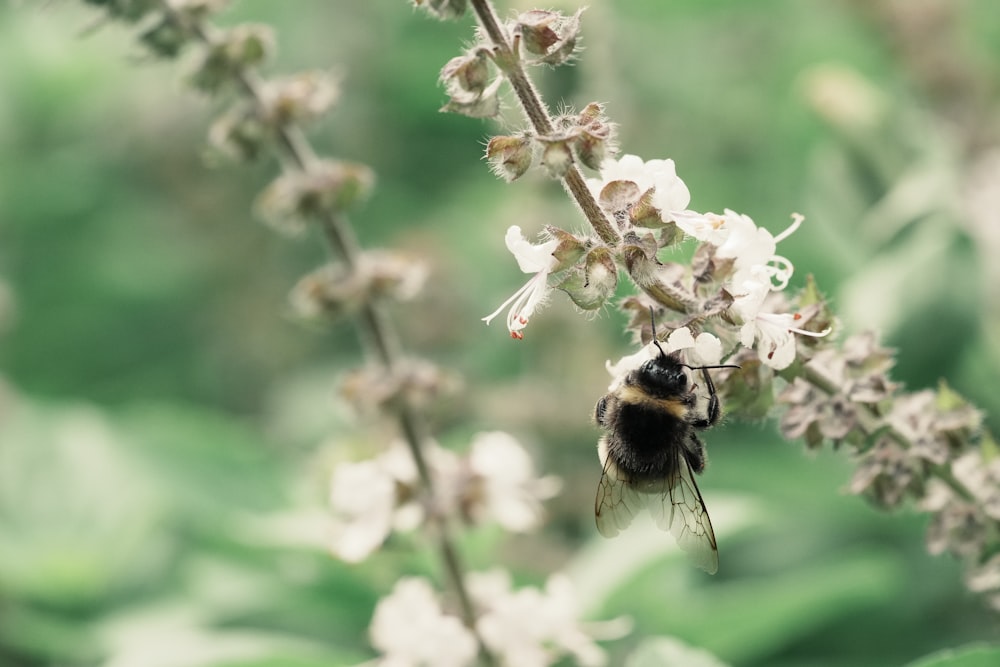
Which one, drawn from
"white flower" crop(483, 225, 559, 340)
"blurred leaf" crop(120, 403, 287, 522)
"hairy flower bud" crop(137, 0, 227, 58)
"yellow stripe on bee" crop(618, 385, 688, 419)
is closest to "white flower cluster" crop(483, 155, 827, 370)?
"white flower" crop(483, 225, 559, 340)

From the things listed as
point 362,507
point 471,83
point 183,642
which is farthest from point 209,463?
point 471,83

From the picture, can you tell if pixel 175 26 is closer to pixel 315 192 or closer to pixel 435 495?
pixel 315 192

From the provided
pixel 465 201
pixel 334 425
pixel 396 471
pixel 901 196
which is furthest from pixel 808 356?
pixel 465 201

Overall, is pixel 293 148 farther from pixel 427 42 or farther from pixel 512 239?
pixel 427 42

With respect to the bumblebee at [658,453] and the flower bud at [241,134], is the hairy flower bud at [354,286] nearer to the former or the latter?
the flower bud at [241,134]

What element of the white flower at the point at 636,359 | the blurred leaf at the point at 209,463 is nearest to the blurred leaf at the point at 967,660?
the white flower at the point at 636,359
